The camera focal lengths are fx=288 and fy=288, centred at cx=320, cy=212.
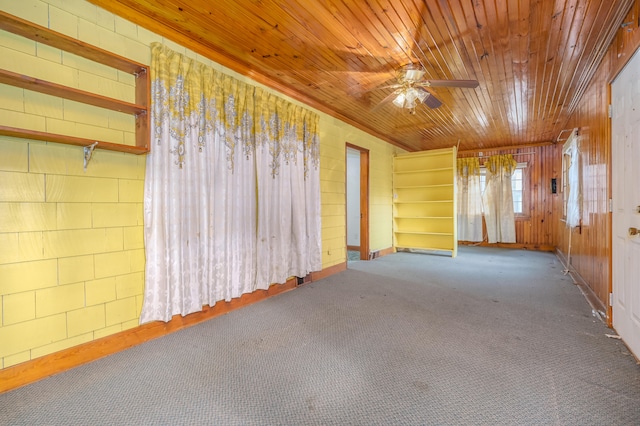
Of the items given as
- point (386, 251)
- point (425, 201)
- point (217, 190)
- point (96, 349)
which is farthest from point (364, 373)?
point (425, 201)

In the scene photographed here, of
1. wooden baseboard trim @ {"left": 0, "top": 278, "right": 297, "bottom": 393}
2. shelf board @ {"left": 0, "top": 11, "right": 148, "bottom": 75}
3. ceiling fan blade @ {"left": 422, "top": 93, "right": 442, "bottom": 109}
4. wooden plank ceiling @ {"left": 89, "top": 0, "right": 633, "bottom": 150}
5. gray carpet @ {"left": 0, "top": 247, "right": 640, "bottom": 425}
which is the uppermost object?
wooden plank ceiling @ {"left": 89, "top": 0, "right": 633, "bottom": 150}

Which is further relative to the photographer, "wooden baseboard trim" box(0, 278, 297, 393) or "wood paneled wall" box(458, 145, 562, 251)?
"wood paneled wall" box(458, 145, 562, 251)

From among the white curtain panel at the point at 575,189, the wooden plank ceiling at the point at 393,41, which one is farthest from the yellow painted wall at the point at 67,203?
the white curtain panel at the point at 575,189

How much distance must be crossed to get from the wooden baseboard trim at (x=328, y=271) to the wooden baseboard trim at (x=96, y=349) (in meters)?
1.40

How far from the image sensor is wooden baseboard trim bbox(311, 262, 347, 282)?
419cm

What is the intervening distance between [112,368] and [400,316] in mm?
2356

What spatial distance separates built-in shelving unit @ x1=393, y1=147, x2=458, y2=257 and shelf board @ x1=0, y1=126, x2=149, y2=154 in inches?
219

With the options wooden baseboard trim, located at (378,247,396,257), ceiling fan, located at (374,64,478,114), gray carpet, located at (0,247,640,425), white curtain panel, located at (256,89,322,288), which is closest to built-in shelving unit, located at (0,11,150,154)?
white curtain panel, located at (256,89,322,288)

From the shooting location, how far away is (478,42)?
2672mm

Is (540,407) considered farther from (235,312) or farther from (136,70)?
(136,70)

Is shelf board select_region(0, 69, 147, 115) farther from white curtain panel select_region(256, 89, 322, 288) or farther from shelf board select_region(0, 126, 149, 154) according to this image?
white curtain panel select_region(256, 89, 322, 288)

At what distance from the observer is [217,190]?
2812 mm

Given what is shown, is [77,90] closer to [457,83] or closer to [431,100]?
[457,83]

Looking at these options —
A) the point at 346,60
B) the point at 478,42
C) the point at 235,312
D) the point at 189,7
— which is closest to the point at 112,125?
the point at 189,7
